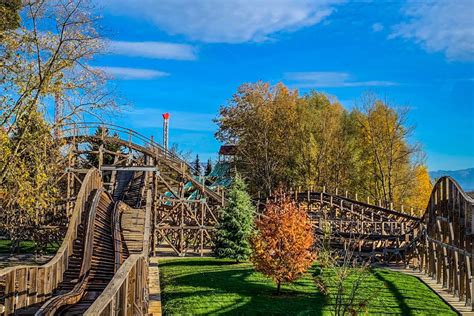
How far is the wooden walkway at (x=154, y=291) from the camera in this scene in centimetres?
1378

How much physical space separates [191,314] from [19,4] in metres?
10.4

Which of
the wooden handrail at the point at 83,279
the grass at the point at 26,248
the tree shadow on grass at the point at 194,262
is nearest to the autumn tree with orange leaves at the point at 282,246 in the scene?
the wooden handrail at the point at 83,279

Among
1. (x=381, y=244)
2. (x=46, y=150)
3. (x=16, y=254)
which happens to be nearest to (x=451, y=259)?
(x=381, y=244)

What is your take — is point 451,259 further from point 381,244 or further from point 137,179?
point 137,179

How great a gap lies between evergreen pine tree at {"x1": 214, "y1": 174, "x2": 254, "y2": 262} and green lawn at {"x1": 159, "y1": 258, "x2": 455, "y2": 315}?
Answer: 2.41 meters

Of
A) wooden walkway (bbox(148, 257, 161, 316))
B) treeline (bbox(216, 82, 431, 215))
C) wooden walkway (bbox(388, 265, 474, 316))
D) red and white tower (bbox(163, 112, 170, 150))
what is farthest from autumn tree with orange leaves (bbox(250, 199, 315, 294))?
red and white tower (bbox(163, 112, 170, 150))

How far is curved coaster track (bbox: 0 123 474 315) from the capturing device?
30.3 ft

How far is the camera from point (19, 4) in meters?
16.1

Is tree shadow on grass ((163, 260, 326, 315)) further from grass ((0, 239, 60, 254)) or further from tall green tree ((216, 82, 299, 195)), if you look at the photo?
tall green tree ((216, 82, 299, 195))

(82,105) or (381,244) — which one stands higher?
(82,105)

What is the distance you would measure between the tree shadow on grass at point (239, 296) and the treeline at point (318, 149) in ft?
87.4

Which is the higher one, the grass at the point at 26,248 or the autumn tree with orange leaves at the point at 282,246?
the autumn tree with orange leaves at the point at 282,246

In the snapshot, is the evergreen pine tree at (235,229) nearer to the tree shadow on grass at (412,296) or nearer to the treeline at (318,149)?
the tree shadow on grass at (412,296)

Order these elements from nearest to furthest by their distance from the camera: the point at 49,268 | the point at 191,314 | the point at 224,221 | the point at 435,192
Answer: the point at 49,268 → the point at 191,314 → the point at 435,192 → the point at 224,221
